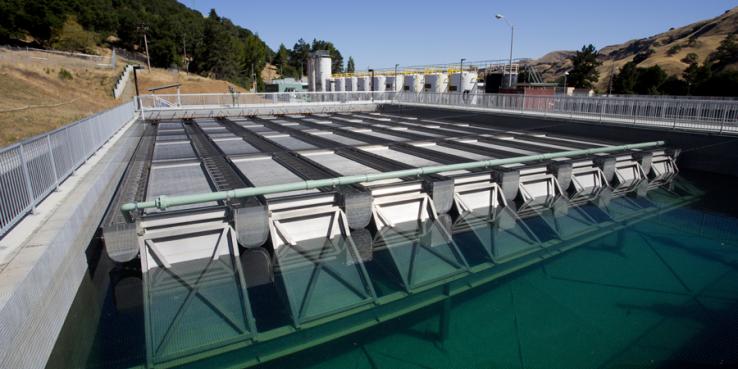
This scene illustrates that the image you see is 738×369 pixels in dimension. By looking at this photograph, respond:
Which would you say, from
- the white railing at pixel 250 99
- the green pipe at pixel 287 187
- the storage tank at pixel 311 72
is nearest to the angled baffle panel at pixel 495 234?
the green pipe at pixel 287 187

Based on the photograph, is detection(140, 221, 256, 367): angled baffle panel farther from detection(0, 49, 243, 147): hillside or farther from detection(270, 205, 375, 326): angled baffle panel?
detection(0, 49, 243, 147): hillside

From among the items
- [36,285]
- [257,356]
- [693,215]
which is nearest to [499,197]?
[693,215]

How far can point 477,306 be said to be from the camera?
237 inches

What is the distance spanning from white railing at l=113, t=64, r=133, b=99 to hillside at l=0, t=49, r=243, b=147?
0.61 metres

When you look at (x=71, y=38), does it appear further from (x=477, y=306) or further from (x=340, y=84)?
(x=477, y=306)

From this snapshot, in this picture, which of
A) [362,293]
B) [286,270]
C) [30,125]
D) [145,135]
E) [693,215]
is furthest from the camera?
[30,125]

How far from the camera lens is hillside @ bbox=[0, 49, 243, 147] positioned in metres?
24.6

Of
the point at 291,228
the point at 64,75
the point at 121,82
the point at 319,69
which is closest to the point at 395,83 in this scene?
the point at 319,69

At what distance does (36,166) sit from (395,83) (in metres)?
47.5

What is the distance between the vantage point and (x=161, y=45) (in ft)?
255

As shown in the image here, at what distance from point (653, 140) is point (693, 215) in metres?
5.17

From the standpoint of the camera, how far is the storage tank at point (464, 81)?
141 feet

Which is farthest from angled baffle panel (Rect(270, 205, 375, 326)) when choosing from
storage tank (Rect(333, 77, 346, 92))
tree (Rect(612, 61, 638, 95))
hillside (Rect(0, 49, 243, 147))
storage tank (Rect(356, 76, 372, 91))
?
tree (Rect(612, 61, 638, 95))

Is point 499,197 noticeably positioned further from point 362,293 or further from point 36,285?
point 36,285
